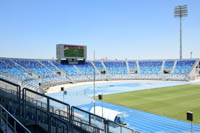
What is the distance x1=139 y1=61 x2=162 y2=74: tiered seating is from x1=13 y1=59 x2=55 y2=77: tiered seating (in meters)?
31.5

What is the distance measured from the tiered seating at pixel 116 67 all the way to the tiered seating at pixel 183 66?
1707 centimetres

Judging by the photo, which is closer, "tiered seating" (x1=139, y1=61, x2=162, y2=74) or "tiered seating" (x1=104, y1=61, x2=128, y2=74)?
"tiered seating" (x1=139, y1=61, x2=162, y2=74)

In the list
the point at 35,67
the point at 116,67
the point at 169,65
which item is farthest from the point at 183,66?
the point at 35,67

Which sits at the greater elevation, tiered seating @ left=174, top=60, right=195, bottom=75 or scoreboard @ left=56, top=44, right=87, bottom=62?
scoreboard @ left=56, top=44, right=87, bottom=62

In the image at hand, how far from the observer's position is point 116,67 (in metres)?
64.7

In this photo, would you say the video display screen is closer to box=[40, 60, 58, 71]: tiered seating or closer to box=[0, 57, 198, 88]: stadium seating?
box=[0, 57, 198, 88]: stadium seating

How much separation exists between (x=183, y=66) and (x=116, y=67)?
2251cm

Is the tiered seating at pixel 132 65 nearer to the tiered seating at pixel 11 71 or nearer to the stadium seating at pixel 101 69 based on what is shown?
the stadium seating at pixel 101 69

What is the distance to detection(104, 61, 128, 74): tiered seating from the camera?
62.0 m

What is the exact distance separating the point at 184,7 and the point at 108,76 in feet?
133

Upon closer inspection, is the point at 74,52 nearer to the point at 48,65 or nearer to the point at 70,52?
the point at 70,52

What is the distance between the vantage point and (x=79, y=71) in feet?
186

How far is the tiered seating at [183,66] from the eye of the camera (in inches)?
2272

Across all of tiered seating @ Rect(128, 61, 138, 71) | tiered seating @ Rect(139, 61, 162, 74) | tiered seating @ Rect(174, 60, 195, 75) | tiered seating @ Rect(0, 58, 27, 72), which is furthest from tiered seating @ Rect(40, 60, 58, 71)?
tiered seating @ Rect(174, 60, 195, 75)
